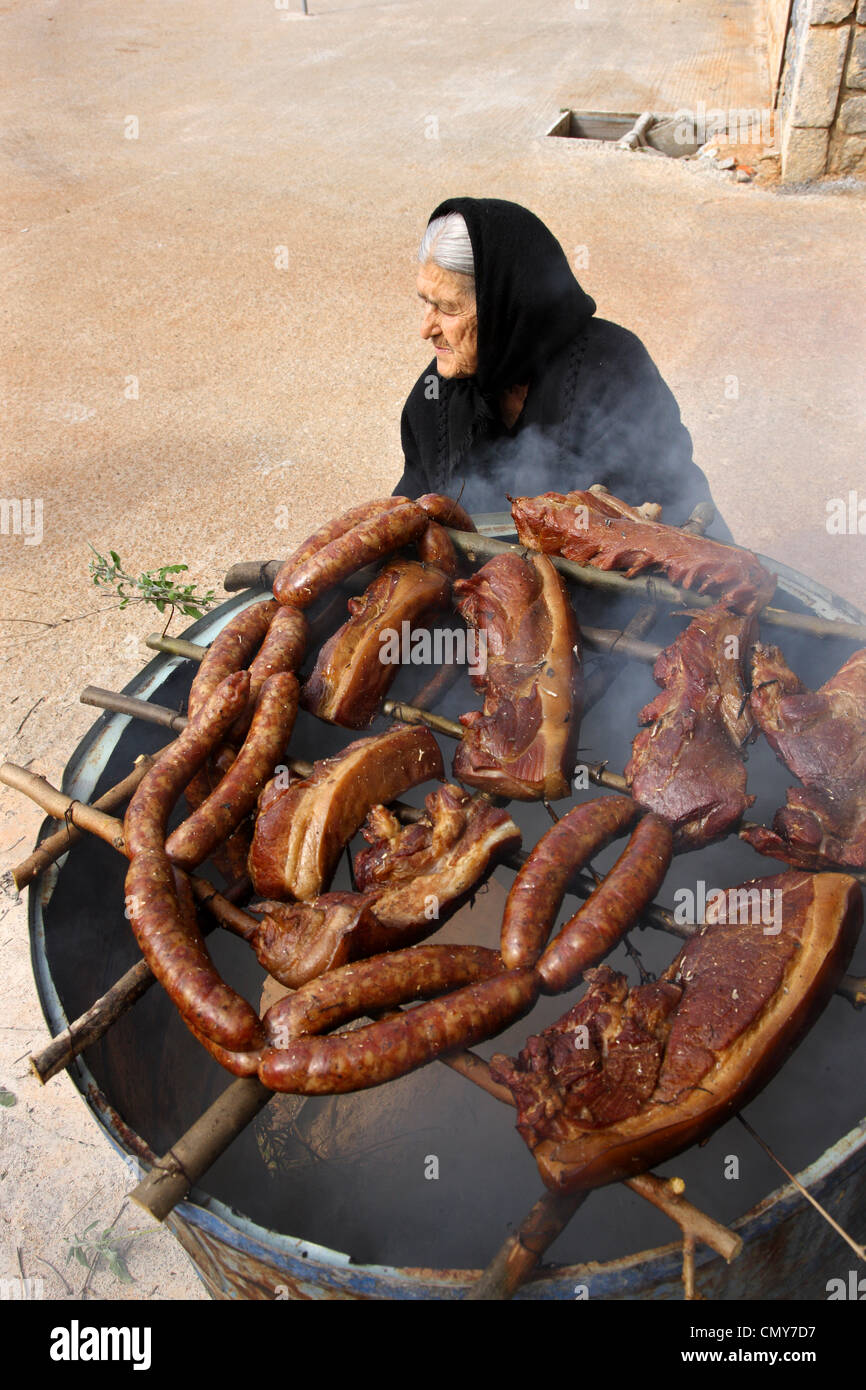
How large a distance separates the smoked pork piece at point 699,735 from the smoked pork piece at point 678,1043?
339 mm

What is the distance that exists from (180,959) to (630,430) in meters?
3.09

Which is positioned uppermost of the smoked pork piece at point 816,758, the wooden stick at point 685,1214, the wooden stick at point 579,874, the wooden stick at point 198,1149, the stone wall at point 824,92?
the stone wall at point 824,92

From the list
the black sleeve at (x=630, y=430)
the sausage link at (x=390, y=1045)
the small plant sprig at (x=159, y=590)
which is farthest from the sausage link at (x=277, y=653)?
the black sleeve at (x=630, y=430)

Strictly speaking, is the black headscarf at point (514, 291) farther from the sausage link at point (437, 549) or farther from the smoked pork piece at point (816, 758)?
the smoked pork piece at point (816, 758)

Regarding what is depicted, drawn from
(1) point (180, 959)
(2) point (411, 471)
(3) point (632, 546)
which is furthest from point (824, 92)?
(1) point (180, 959)

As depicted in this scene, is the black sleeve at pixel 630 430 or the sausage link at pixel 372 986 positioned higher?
the black sleeve at pixel 630 430

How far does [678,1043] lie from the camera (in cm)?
198

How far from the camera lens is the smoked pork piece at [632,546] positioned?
2900mm

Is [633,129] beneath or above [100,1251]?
above

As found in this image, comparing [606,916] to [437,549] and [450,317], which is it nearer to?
[437,549]

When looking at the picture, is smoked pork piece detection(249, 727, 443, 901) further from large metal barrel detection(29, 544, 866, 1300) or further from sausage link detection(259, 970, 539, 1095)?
large metal barrel detection(29, 544, 866, 1300)

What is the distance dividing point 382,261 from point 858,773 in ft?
26.4
